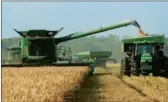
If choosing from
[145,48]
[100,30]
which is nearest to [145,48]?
→ [145,48]

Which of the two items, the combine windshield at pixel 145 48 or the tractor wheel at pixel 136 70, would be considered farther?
the tractor wheel at pixel 136 70

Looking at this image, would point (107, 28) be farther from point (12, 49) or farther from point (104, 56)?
point (104, 56)

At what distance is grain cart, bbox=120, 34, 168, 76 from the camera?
2752cm

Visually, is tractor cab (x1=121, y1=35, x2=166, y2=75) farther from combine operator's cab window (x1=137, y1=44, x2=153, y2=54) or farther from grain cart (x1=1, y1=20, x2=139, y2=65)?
grain cart (x1=1, y1=20, x2=139, y2=65)

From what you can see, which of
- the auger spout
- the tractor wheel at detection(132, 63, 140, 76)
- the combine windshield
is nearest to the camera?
the combine windshield

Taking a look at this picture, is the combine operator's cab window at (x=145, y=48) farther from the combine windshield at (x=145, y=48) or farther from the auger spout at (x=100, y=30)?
the auger spout at (x=100, y=30)

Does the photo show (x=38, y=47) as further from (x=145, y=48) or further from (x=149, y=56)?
(x=149, y=56)

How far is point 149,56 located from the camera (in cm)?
2742

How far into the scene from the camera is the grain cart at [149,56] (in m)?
27.5

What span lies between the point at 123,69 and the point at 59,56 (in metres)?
4.25

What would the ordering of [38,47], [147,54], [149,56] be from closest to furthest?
[149,56], [147,54], [38,47]

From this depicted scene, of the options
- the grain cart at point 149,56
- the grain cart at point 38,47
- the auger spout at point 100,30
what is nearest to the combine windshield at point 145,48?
the grain cart at point 149,56

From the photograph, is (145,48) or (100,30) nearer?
(145,48)

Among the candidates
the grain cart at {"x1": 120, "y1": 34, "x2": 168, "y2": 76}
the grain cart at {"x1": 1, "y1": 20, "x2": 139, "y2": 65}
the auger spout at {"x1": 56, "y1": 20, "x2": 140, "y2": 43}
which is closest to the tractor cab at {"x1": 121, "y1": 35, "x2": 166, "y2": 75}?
the grain cart at {"x1": 120, "y1": 34, "x2": 168, "y2": 76}
